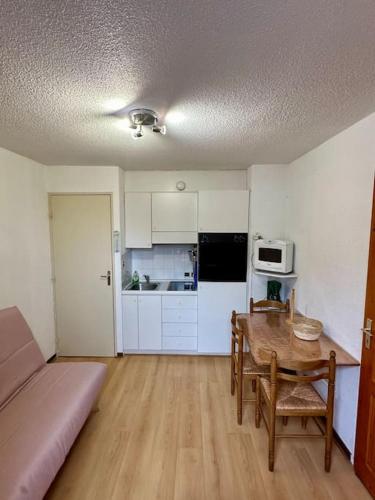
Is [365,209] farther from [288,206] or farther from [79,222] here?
[79,222]

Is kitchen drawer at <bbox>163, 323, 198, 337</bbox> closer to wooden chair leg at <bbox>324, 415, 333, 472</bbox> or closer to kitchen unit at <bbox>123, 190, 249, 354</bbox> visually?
kitchen unit at <bbox>123, 190, 249, 354</bbox>

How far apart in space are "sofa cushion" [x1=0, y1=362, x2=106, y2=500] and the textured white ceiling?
1.97 meters

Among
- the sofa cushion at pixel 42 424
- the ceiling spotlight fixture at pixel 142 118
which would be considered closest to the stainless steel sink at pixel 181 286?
the sofa cushion at pixel 42 424

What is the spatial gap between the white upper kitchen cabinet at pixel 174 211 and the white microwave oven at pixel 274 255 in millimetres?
875

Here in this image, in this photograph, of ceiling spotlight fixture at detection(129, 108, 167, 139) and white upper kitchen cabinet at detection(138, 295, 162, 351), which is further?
white upper kitchen cabinet at detection(138, 295, 162, 351)

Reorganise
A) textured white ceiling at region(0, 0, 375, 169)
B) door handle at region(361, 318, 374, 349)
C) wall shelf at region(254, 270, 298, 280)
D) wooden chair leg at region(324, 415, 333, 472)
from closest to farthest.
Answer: textured white ceiling at region(0, 0, 375, 169) < door handle at region(361, 318, 374, 349) < wooden chair leg at region(324, 415, 333, 472) < wall shelf at region(254, 270, 298, 280)

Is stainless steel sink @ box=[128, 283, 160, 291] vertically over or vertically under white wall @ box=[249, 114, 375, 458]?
under

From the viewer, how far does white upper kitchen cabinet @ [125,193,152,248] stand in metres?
3.33

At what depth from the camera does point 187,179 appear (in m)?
3.47

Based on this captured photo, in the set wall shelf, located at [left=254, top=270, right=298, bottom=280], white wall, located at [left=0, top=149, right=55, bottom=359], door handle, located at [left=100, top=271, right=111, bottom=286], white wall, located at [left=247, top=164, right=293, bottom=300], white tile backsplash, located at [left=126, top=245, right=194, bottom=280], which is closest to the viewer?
white wall, located at [left=0, top=149, right=55, bottom=359]

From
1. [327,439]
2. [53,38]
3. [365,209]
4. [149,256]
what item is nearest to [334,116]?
[365,209]

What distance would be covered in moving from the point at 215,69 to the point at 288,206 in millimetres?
2144

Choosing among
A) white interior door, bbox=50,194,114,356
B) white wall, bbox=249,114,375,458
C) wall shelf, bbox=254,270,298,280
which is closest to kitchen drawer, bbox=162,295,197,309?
white interior door, bbox=50,194,114,356

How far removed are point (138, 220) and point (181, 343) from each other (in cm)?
171
